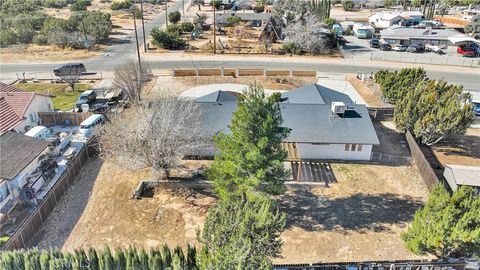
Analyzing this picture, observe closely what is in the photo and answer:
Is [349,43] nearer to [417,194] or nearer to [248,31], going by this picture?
[248,31]

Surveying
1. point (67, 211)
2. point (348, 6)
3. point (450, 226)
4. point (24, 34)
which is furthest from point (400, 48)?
point (24, 34)

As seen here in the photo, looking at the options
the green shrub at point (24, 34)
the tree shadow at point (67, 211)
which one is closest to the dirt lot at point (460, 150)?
the tree shadow at point (67, 211)

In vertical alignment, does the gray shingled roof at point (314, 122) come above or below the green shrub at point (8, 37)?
below

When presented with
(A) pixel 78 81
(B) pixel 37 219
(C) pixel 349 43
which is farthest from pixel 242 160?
(C) pixel 349 43

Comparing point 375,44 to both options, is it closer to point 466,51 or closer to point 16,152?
point 466,51

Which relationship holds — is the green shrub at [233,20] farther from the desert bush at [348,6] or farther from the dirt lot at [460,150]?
the dirt lot at [460,150]
